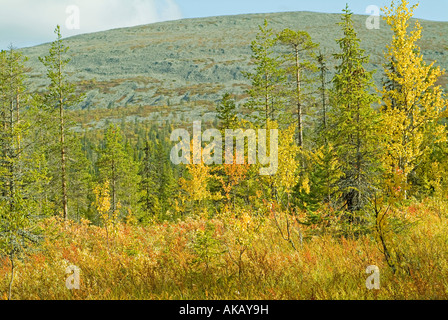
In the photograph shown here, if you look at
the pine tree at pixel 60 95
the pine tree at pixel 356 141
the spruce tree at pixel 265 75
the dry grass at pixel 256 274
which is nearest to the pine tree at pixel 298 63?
the spruce tree at pixel 265 75

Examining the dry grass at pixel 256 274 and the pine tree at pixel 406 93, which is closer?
the dry grass at pixel 256 274

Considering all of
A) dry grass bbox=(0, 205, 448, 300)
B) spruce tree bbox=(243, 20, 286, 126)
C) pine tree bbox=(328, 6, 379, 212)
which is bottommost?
dry grass bbox=(0, 205, 448, 300)

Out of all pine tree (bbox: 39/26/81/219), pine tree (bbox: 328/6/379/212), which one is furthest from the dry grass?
pine tree (bbox: 39/26/81/219)

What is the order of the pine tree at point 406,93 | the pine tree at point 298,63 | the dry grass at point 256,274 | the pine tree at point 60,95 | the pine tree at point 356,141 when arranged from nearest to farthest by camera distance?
the dry grass at point 256,274
the pine tree at point 356,141
the pine tree at point 406,93
the pine tree at point 60,95
the pine tree at point 298,63

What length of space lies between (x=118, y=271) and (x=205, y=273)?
193 cm

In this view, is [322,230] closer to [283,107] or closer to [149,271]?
[149,271]

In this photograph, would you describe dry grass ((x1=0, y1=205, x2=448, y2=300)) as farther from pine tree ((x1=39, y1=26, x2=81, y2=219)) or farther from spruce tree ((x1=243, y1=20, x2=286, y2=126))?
spruce tree ((x1=243, y1=20, x2=286, y2=126))

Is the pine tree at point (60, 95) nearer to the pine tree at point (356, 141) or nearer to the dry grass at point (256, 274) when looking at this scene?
the dry grass at point (256, 274)

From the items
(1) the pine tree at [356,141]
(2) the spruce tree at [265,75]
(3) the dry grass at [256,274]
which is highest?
(2) the spruce tree at [265,75]

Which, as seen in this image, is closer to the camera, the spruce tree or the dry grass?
the dry grass

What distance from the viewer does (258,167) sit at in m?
6.81

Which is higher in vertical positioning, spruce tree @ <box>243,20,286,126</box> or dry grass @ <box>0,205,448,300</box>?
spruce tree @ <box>243,20,286,126</box>
